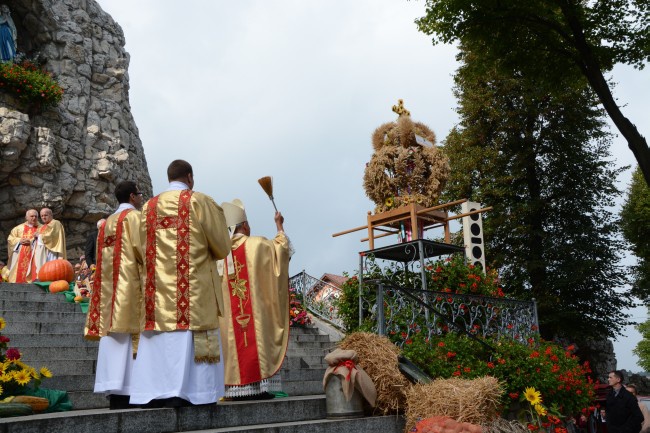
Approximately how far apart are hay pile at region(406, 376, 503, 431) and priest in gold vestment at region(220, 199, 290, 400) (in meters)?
1.61

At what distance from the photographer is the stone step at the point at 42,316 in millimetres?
8734

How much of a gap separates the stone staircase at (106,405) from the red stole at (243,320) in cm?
55

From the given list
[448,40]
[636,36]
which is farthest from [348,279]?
[636,36]

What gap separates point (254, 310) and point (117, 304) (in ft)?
6.39

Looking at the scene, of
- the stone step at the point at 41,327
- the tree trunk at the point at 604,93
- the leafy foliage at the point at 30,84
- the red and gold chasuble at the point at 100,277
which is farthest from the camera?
the leafy foliage at the point at 30,84

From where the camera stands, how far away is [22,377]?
518 centimetres

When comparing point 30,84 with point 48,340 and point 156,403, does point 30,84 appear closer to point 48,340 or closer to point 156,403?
point 48,340

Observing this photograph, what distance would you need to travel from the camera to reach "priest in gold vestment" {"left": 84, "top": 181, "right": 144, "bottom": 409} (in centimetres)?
530

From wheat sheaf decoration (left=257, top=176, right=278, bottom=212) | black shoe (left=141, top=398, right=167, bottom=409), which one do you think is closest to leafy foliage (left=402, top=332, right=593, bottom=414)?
wheat sheaf decoration (left=257, top=176, right=278, bottom=212)

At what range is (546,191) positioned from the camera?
75.8 ft

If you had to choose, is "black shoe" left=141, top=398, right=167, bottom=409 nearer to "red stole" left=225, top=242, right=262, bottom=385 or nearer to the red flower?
the red flower

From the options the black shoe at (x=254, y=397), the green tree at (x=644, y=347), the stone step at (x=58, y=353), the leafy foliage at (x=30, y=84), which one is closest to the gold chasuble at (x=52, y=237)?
the stone step at (x=58, y=353)

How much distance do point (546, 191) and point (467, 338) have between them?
650 inches

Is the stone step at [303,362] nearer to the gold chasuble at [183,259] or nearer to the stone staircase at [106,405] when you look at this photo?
the stone staircase at [106,405]
